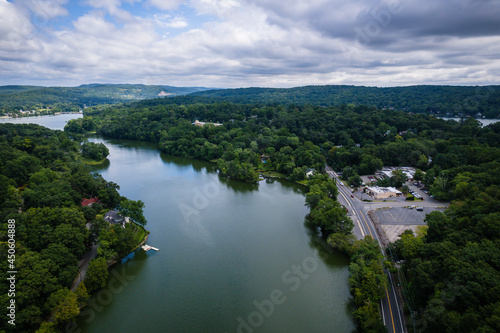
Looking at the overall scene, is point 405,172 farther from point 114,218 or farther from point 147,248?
point 114,218

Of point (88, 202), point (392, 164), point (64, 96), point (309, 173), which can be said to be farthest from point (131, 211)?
point (64, 96)

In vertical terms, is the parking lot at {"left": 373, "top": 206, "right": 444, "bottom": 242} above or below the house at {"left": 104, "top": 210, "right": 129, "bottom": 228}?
below

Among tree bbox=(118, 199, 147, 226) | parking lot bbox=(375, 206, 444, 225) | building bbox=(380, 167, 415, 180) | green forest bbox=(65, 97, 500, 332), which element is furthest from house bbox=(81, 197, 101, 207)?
building bbox=(380, 167, 415, 180)

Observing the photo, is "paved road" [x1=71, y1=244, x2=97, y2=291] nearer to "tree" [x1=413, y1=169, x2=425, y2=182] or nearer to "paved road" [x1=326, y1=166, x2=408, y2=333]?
"paved road" [x1=326, y1=166, x2=408, y2=333]

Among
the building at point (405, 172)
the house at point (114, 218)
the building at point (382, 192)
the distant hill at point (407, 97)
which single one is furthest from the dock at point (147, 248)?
the distant hill at point (407, 97)

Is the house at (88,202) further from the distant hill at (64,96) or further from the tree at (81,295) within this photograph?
the distant hill at (64,96)

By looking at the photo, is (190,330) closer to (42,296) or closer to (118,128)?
(42,296)
